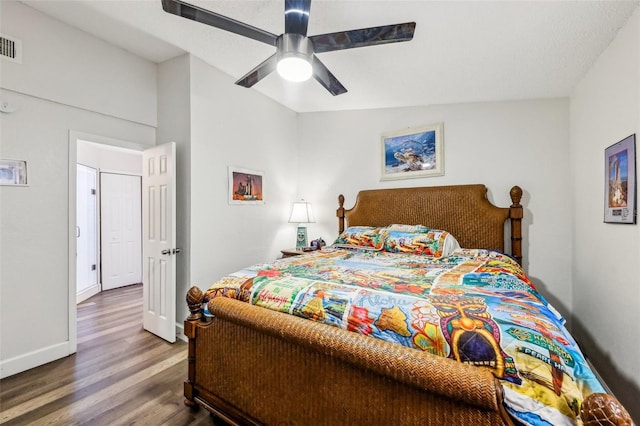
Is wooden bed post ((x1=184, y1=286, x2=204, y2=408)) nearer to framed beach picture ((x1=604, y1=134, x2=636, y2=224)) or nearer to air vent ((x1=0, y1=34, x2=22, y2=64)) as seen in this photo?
air vent ((x1=0, y1=34, x2=22, y2=64))

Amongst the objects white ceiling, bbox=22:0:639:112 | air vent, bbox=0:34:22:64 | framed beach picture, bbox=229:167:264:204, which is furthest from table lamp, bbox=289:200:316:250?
air vent, bbox=0:34:22:64

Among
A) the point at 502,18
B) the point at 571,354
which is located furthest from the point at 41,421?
the point at 502,18

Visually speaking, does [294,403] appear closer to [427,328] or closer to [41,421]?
[427,328]

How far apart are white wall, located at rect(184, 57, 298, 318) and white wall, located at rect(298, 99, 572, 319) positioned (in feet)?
3.70

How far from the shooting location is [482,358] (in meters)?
1.02

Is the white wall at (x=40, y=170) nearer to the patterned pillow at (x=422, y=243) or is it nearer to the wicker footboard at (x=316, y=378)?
the wicker footboard at (x=316, y=378)

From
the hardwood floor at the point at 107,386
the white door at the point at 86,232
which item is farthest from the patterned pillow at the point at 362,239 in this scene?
the white door at the point at 86,232

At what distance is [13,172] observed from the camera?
2.29 metres

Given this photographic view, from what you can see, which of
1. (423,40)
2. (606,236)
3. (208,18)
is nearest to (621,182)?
(606,236)

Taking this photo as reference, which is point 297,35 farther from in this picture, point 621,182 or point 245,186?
point 621,182

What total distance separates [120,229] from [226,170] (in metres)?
3.04

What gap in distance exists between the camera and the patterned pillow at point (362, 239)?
305 centimetres

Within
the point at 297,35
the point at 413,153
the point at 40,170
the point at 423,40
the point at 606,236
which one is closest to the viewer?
the point at 297,35

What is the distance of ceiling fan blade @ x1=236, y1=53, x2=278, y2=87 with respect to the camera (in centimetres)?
202
